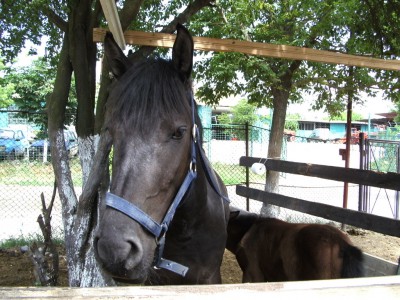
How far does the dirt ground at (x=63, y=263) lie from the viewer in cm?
448

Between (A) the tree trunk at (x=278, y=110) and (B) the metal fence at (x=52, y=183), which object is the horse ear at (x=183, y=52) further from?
(A) the tree trunk at (x=278, y=110)

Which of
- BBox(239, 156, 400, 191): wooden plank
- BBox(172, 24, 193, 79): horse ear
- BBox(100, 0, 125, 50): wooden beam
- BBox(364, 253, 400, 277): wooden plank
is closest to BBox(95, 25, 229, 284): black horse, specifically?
BBox(172, 24, 193, 79): horse ear

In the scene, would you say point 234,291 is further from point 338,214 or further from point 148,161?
point 338,214

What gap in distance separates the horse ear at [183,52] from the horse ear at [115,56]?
0.30m

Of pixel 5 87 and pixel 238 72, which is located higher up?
pixel 5 87

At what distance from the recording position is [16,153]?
7516 millimetres

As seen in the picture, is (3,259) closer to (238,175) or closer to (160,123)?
(160,123)

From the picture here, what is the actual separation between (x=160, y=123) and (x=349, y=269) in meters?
2.12

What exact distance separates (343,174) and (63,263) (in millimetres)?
4034

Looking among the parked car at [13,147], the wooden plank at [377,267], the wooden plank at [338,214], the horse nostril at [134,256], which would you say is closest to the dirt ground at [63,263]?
the wooden plank at [338,214]

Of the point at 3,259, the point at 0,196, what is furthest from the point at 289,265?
the point at 0,196

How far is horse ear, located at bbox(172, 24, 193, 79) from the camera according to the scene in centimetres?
195

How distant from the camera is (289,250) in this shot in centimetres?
329

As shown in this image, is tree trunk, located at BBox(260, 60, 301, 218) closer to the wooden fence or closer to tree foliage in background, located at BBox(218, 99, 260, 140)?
the wooden fence
